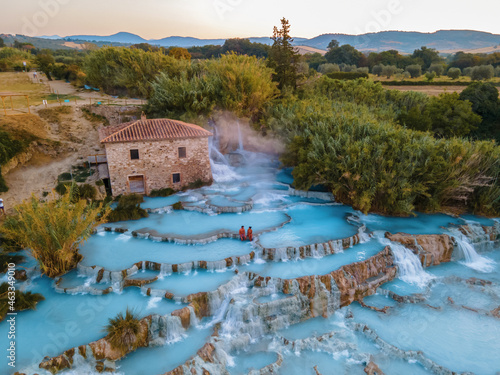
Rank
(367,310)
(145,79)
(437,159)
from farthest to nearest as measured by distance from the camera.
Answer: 1. (145,79)
2. (437,159)
3. (367,310)

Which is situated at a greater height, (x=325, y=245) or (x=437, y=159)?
(x=437, y=159)

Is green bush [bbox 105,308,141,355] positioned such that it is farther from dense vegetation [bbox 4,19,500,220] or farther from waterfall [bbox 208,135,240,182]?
waterfall [bbox 208,135,240,182]

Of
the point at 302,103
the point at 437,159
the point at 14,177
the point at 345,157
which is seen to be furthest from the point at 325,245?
the point at 14,177

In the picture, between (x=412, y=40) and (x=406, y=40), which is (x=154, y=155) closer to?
(x=406, y=40)

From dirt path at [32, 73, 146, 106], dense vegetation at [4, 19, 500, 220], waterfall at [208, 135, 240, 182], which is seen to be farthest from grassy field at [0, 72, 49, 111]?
waterfall at [208, 135, 240, 182]

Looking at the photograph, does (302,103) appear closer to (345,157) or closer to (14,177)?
(345,157)


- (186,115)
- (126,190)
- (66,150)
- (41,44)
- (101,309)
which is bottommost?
(101,309)
